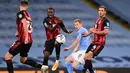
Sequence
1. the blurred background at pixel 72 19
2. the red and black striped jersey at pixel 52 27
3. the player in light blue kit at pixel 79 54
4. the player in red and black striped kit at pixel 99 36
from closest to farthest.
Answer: the player in red and black striped kit at pixel 99 36 → the red and black striped jersey at pixel 52 27 → the player in light blue kit at pixel 79 54 → the blurred background at pixel 72 19

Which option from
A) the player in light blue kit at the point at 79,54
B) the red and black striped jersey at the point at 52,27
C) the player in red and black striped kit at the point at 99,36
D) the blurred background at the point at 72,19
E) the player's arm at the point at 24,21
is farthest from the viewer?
the blurred background at the point at 72,19

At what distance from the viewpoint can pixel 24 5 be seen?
1016 cm

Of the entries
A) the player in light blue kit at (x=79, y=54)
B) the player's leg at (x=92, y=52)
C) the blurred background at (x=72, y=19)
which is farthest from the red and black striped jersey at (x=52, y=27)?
the blurred background at (x=72, y=19)

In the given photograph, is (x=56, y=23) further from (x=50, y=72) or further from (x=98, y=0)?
(x=98, y=0)

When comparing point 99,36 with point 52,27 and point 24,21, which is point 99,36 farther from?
point 24,21

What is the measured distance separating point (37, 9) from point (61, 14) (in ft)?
2.60

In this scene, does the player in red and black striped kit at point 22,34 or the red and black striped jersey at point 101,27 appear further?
the red and black striped jersey at point 101,27

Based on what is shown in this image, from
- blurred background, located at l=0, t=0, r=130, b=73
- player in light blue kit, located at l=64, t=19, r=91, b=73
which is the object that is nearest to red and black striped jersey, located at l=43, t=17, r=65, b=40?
player in light blue kit, located at l=64, t=19, r=91, b=73

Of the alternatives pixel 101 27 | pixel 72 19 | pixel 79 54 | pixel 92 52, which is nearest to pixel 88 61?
pixel 92 52

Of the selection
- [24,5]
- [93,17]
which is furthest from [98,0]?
[24,5]

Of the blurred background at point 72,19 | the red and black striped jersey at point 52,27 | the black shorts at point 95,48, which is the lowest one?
the blurred background at point 72,19

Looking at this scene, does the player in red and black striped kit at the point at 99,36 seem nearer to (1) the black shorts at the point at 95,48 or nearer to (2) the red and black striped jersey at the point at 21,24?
(1) the black shorts at the point at 95,48

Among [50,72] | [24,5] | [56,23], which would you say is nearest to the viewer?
[24,5]

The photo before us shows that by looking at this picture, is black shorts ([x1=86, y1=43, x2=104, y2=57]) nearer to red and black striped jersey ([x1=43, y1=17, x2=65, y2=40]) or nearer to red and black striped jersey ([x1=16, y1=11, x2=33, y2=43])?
red and black striped jersey ([x1=43, y1=17, x2=65, y2=40])
